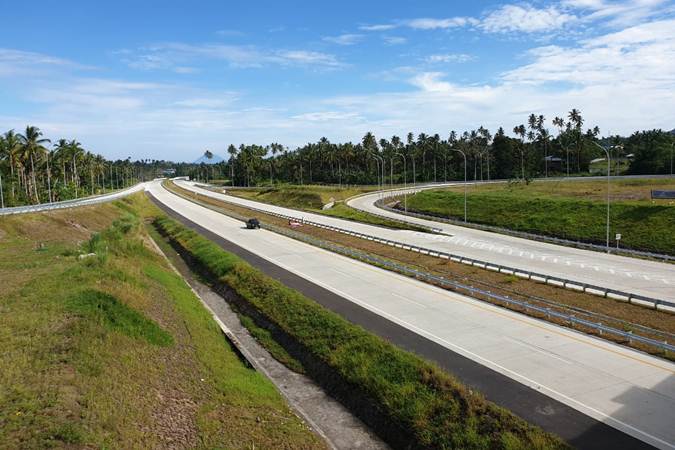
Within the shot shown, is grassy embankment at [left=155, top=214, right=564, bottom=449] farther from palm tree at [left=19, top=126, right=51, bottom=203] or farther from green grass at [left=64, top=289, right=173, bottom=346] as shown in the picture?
palm tree at [left=19, top=126, right=51, bottom=203]

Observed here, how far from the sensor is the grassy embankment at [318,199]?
3370 inches

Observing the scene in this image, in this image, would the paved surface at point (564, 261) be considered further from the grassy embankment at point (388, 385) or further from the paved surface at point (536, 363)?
the grassy embankment at point (388, 385)

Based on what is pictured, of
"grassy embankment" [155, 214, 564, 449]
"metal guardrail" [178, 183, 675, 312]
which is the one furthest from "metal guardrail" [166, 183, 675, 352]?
"grassy embankment" [155, 214, 564, 449]

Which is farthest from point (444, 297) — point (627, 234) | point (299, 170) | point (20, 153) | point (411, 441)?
point (299, 170)

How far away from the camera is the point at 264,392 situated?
22.2 meters

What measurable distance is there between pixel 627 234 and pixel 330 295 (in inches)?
1644

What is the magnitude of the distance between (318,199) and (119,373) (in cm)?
9839

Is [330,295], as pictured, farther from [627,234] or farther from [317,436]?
[627,234]

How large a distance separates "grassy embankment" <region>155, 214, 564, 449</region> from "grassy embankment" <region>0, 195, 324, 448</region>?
9.43 ft

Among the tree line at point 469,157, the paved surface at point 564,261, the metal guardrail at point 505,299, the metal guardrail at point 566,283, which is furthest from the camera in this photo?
the tree line at point 469,157

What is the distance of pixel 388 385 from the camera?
21.3 metres

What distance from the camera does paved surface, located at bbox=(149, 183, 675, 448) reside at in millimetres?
17031

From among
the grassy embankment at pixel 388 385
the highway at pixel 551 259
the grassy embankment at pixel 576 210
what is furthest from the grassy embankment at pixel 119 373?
the grassy embankment at pixel 576 210

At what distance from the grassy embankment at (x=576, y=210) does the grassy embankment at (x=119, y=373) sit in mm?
47307
